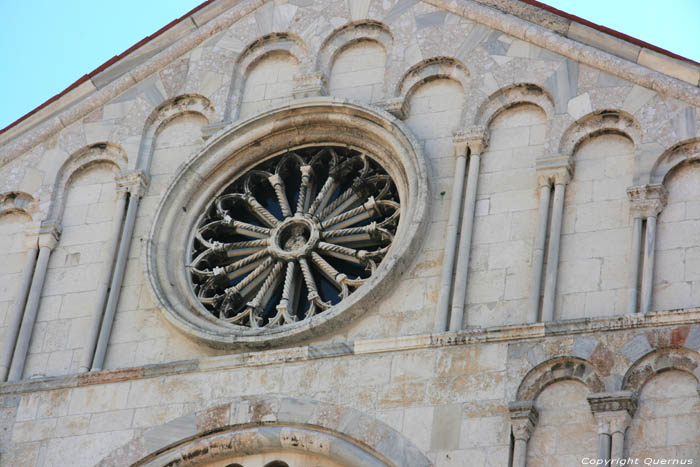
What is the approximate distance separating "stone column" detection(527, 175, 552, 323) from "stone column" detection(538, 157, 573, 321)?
2.4 inches

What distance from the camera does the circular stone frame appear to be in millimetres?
19359

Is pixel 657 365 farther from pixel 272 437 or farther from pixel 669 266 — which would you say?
pixel 272 437

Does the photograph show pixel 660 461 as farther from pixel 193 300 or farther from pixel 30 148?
pixel 30 148

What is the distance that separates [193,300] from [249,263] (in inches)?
29.4

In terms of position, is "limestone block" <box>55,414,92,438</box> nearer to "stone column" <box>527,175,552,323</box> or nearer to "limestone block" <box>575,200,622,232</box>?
"stone column" <box>527,175,552,323</box>

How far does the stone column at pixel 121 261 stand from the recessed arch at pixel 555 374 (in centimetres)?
454

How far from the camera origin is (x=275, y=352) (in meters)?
19.2

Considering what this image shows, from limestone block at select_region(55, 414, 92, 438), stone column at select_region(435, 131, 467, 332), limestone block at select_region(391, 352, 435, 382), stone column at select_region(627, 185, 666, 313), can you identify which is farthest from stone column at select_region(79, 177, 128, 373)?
stone column at select_region(627, 185, 666, 313)

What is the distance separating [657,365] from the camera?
17.7 m

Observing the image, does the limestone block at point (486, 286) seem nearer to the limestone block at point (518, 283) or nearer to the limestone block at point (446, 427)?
the limestone block at point (518, 283)

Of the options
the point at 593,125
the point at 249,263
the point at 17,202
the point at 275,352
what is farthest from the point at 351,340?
the point at 17,202

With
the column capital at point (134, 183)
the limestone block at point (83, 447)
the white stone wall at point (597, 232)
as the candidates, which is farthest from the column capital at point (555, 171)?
the limestone block at point (83, 447)

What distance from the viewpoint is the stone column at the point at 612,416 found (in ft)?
56.5

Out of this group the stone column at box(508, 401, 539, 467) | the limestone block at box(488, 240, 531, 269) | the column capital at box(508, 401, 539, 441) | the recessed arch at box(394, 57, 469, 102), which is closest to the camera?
the stone column at box(508, 401, 539, 467)
